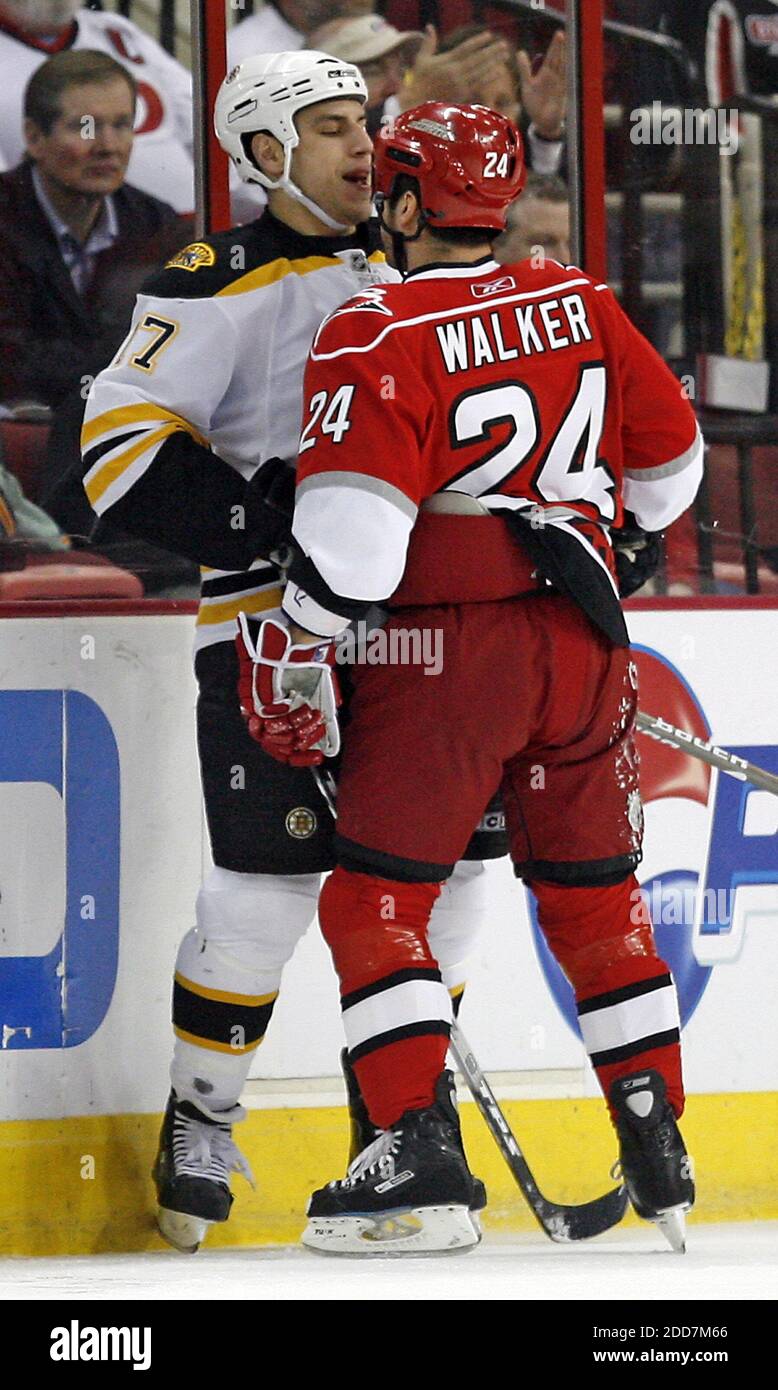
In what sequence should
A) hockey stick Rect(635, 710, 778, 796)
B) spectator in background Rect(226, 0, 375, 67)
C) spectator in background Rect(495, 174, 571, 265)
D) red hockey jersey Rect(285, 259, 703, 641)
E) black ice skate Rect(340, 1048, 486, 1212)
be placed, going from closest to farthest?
red hockey jersey Rect(285, 259, 703, 641)
black ice skate Rect(340, 1048, 486, 1212)
hockey stick Rect(635, 710, 778, 796)
spectator in background Rect(226, 0, 375, 67)
spectator in background Rect(495, 174, 571, 265)

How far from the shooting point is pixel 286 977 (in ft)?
9.80

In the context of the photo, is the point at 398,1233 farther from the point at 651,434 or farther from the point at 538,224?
the point at 538,224

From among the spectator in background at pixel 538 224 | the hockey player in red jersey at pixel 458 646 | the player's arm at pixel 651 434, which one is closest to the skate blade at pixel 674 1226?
the hockey player in red jersey at pixel 458 646

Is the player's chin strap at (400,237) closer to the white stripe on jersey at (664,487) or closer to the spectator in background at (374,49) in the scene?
the white stripe on jersey at (664,487)

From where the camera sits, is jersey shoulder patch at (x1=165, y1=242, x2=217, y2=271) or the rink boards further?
the rink boards

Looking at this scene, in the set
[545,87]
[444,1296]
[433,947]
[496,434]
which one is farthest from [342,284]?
[444,1296]

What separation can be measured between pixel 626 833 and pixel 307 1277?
0.65 m

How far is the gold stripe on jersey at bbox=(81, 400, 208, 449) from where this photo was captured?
2.53 m

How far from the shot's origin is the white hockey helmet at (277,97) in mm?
2625

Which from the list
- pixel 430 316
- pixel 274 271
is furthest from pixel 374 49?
pixel 430 316

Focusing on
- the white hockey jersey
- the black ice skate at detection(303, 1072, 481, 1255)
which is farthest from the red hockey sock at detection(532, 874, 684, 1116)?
the white hockey jersey

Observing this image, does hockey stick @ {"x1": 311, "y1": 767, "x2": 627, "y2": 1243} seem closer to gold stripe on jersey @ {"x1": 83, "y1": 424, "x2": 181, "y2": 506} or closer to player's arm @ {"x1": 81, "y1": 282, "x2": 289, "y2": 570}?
player's arm @ {"x1": 81, "y1": 282, "x2": 289, "y2": 570}

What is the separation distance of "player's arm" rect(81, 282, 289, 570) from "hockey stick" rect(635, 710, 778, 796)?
0.62 meters

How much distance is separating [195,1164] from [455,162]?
52.0 inches
